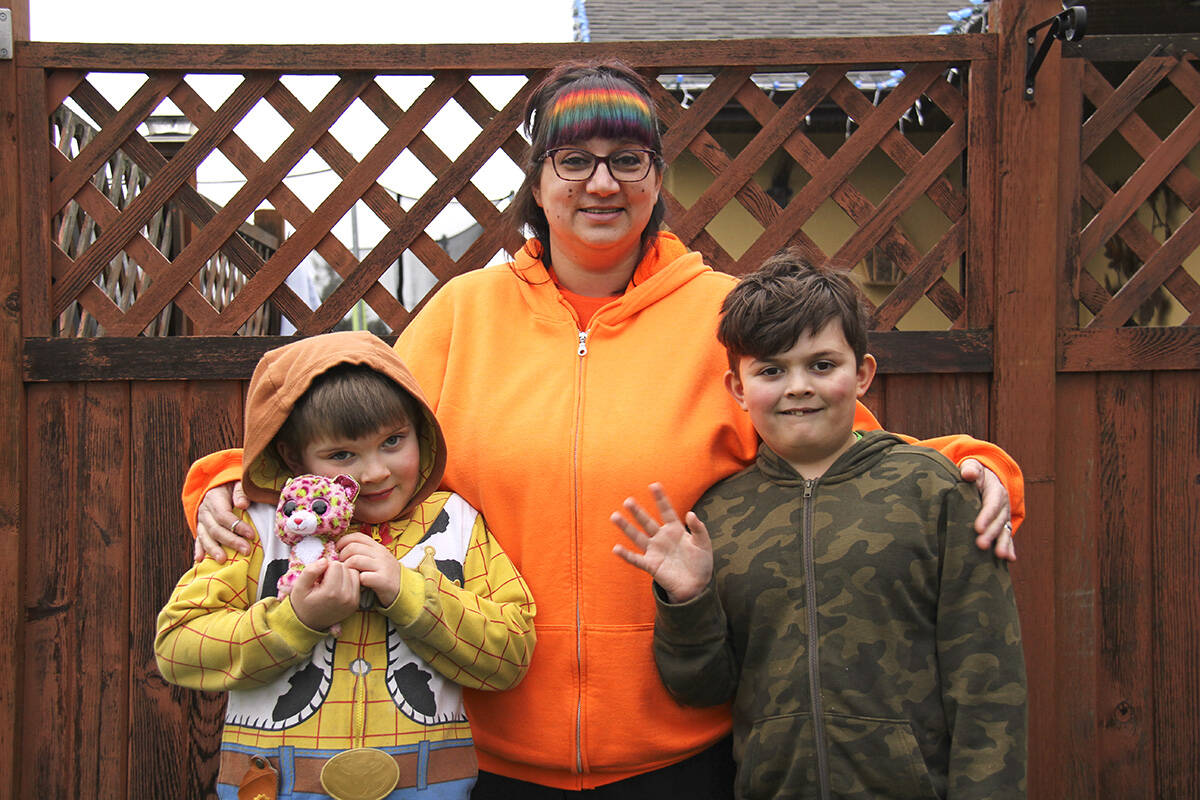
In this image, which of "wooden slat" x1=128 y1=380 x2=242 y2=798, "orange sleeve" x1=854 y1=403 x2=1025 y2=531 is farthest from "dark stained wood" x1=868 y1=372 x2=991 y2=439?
"wooden slat" x1=128 y1=380 x2=242 y2=798

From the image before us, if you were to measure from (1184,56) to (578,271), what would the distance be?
2.12 metres

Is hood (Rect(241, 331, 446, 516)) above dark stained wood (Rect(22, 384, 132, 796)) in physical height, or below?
above

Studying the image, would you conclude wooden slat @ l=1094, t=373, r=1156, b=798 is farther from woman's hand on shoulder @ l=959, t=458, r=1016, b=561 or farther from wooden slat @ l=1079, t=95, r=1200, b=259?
woman's hand on shoulder @ l=959, t=458, r=1016, b=561

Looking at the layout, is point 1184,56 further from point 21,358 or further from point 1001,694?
point 21,358

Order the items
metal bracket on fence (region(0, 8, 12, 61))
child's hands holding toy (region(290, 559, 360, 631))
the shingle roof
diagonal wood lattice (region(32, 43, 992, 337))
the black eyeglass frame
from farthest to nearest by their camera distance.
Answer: the shingle roof, diagonal wood lattice (region(32, 43, 992, 337)), metal bracket on fence (region(0, 8, 12, 61)), the black eyeglass frame, child's hands holding toy (region(290, 559, 360, 631))

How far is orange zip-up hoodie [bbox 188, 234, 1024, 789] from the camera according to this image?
5.89 ft

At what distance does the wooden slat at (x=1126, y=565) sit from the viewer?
275cm

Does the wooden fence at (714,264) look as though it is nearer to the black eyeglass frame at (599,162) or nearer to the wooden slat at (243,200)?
the wooden slat at (243,200)

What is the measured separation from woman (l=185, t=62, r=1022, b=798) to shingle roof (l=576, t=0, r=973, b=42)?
312 inches

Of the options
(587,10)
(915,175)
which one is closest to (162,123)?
(915,175)

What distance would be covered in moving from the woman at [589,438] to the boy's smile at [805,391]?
0.14 m

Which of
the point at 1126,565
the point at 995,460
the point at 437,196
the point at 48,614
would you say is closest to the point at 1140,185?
the point at 1126,565

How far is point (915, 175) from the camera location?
278cm

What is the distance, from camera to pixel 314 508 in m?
1.61
